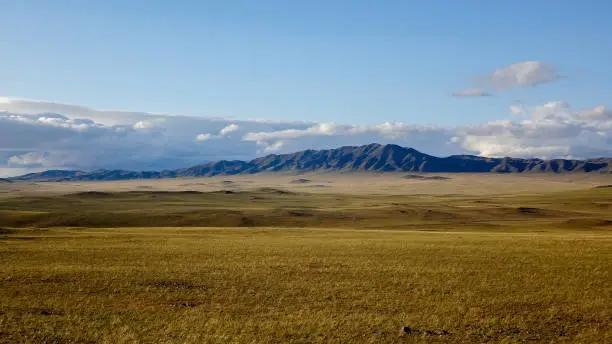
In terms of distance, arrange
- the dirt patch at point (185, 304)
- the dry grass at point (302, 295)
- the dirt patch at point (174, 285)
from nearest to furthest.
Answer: the dry grass at point (302, 295) < the dirt patch at point (185, 304) < the dirt patch at point (174, 285)

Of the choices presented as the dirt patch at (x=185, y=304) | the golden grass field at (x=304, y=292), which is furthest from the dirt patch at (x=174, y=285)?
the dirt patch at (x=185, y=304)

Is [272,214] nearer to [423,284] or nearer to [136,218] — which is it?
[136,218]

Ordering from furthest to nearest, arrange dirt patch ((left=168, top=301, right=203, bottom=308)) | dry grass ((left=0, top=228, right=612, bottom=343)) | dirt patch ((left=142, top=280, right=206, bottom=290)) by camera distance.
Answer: dirt patch ((left=142, top=280, right=206, bottom=290))
dirt patch ((left=168, top=301, right=203, bottom=308))
dry grass ((left=0, top=228, right=612, bottom=343))

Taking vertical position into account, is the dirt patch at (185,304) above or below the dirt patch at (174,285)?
above

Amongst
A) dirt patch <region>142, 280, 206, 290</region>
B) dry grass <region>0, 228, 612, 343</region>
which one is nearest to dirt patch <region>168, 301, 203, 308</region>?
dry grass <region>0, 228, 612, 343</region>

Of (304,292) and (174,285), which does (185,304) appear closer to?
(174,285)

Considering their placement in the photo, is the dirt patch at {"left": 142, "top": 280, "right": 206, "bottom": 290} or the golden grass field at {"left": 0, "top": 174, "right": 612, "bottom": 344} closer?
the golden grass field at {"left": 0, "top": 174, "right": 612, "bottom": 344}

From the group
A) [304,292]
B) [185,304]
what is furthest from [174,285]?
[304,292]

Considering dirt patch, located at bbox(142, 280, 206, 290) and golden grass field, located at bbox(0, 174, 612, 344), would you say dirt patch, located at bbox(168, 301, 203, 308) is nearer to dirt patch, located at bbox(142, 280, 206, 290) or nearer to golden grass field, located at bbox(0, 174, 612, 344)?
golden grass field, located at bbox(0, 174, 612, 344)

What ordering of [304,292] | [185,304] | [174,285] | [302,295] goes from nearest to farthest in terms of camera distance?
[185,304], [302,295], [304,292], [174,285]

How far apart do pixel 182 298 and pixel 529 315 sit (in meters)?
13.4

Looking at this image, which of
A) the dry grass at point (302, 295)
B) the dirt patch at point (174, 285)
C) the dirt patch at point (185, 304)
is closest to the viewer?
the dry grass at point (302, 295)

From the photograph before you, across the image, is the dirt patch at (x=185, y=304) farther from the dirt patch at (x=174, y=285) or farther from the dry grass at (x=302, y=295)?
the dirt patch at (x=174, y=285)

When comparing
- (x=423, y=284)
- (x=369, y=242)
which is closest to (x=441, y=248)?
(x=369, y=242)
